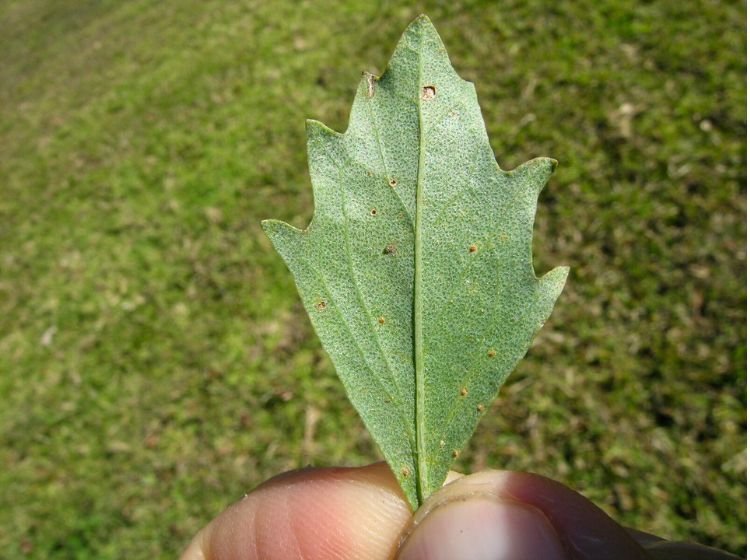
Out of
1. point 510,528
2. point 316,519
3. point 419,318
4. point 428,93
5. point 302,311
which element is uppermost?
point 428,93

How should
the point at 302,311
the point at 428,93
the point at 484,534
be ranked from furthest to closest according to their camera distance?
the point at 302,311 → the point at 484,534 → the point at 428,93

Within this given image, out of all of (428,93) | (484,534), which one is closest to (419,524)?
(484,534)

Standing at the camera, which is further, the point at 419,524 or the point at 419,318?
the point at 419,524

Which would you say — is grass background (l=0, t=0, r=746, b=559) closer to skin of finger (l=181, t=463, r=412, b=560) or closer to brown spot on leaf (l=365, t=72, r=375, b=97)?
skin of finger (l=181, t=463, r=412, b=560)

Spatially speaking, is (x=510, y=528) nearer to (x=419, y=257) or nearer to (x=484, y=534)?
(x=484, y=534)

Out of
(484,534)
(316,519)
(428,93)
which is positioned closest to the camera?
(428,93)

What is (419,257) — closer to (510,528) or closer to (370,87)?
(370,87)

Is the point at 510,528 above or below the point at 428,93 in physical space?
Result: below

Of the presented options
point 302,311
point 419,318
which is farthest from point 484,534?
point 302,311
